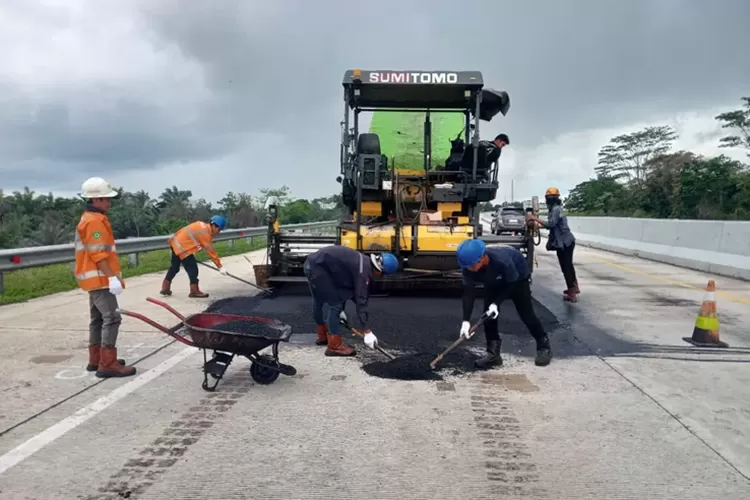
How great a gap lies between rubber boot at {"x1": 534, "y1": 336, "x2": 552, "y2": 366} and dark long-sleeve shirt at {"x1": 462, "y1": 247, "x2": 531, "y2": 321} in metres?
0.69

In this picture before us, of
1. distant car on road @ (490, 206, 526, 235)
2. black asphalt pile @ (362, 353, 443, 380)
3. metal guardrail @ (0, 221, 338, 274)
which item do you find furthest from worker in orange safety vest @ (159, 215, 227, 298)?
distant car on road @ (490, 206, 526, 235)

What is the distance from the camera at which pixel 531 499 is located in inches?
130

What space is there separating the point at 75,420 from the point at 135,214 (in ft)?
84.0

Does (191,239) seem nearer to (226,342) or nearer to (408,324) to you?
(408,324)

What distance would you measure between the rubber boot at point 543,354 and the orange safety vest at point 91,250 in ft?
13.2

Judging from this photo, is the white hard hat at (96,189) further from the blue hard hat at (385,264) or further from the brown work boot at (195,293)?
the brown work boot at (195,293)

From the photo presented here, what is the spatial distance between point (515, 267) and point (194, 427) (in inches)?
128

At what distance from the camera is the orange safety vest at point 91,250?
5363 mm

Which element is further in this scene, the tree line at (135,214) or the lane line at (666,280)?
the tree line at (135,214)

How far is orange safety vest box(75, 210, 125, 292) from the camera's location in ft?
17.6

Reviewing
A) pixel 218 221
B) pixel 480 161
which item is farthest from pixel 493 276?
pixel 218 221

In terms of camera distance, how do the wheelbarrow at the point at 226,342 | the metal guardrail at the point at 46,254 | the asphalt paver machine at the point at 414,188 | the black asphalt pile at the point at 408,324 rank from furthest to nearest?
the metal guardrail at the point at 46,254 < the asphalt paver machine at the point at 414,188 < the black asphalt pile at the point at 408,324 < the wheelbarrow at the point at 226,342

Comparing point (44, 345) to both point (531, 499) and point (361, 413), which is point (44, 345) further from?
point (531, 499)

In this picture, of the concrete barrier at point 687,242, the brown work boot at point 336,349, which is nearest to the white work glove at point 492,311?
the brown work boot at point 336,349
